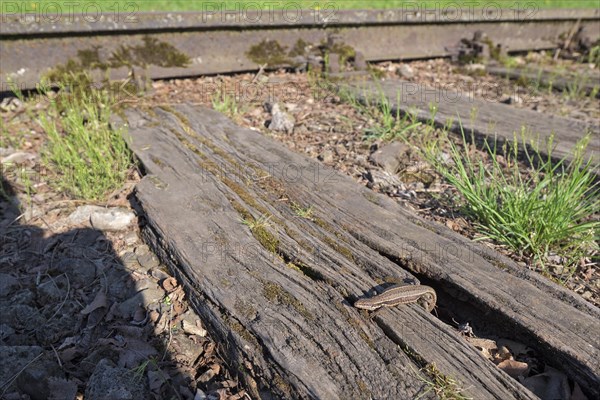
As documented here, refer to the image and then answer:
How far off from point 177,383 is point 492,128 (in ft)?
10.5

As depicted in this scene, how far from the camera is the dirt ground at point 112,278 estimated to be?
199 cm

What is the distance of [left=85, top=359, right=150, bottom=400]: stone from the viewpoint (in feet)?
6.07

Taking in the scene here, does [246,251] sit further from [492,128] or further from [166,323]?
[492,128]

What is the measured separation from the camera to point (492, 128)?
3857mm

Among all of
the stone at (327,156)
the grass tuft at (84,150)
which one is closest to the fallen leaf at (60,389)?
the grass tuft at (84,150)

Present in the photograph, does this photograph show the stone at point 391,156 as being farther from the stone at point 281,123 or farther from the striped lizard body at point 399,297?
the striped lizard body at point 399,297

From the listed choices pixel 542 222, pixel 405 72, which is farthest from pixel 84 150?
pixel 405 72

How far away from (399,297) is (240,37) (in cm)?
407

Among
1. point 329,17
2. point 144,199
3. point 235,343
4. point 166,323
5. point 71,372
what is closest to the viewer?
point 235,343

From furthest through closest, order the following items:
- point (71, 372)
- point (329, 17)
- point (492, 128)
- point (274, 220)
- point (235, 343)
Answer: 1. point (329, 17)
2. point (492, 128)
3. point (274, 220)
4. point (71, 372)
5. point (235, 343)

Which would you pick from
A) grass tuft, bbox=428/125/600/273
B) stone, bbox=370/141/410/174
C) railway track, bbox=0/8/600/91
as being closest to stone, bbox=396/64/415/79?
railway track, bbox=0/8/600/91

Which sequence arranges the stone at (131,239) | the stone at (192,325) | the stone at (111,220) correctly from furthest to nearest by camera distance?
the stone at (111,220) < the stone at (131,239) < the stone at (192,325)

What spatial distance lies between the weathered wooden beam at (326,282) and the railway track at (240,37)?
1960 mm

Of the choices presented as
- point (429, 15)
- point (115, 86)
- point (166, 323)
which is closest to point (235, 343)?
point (166, 323)
